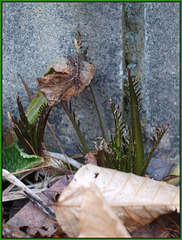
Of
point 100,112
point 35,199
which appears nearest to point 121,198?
point 35,199

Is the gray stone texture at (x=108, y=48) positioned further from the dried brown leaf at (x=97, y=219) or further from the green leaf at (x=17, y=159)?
the dried brown leaf at (x=97, y=219)

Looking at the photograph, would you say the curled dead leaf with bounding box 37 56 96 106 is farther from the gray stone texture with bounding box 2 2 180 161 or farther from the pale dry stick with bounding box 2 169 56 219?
the pale dry stick with bounding box 2 169 56 219

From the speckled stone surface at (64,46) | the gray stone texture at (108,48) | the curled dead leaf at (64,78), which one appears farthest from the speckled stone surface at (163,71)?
the curled dead leaf at (64,78)

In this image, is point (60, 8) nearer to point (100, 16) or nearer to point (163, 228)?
point (100, 16)

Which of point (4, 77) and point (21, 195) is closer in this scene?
point (21, 195)

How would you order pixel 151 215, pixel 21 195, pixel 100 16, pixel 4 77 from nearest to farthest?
1. pixel 151 215
2. pixel 21 195
3. pixel 100 16
4. pixel 4 77

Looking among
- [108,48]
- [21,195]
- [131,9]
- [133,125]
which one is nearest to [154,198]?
[133,125]

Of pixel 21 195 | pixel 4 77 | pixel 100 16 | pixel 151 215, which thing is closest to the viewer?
pixel 151 215
